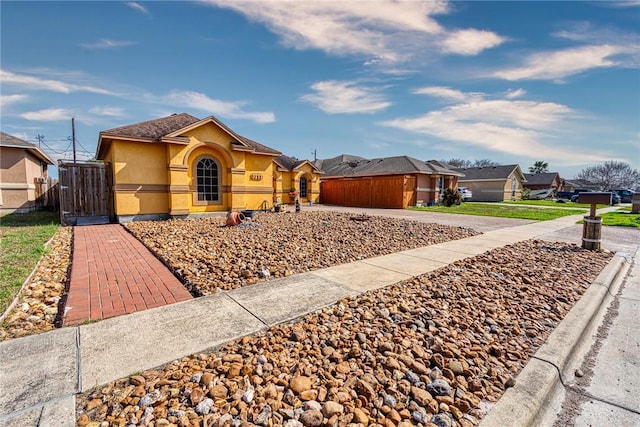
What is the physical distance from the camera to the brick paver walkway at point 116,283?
12.6 feet

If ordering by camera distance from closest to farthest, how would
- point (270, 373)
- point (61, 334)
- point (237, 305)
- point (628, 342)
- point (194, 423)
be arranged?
1. point (194, 423)
2. point (270, 373)
3. point (61, 334)
4. point (628, 342)
5. point (237, 305)

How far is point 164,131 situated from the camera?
12672mm

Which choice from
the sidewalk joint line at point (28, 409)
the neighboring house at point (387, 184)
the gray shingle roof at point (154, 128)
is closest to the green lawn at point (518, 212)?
the neighboring house at point (387, 184)

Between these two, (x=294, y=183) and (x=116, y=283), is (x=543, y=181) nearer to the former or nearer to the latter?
(x=294, y=183)

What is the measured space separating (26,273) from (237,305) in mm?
3975

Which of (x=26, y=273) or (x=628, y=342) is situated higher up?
(x=26, y=273)

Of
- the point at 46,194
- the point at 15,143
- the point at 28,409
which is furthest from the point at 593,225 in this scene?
the point at 46,194

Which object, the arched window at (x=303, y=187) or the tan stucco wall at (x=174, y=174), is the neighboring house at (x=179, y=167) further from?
the arched window at (x=303, y=187)

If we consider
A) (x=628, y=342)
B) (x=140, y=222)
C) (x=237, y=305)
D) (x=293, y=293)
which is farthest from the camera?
(x=140, y=222)

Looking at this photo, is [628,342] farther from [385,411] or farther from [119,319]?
[119,319]

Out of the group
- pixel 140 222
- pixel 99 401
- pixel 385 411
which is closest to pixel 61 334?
pixel 99 401

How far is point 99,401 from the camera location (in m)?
2.24

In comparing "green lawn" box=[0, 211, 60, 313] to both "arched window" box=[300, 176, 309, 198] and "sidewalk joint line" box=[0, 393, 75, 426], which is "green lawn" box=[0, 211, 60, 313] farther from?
"arched window" box=[300, 176, 309, 198]

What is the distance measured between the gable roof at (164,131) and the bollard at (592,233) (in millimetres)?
12928
